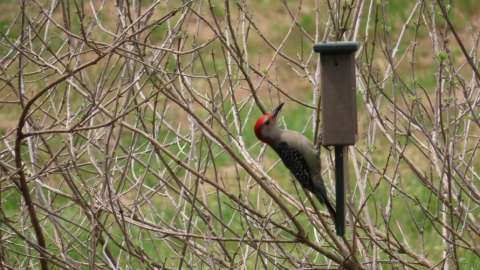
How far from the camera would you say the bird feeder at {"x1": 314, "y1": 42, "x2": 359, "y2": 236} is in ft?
14.5

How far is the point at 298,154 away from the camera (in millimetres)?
5734

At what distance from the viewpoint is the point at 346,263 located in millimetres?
4652

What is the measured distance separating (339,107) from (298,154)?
1251mm

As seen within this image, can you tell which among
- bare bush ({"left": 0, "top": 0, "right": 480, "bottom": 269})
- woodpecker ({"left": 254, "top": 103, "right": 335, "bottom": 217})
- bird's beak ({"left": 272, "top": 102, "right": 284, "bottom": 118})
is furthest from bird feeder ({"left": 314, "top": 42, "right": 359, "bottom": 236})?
woodpecker ({"left": 254, "top": 103, "right": 335, "bottom": 217})

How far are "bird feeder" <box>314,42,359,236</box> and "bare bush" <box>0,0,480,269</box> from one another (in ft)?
0.47

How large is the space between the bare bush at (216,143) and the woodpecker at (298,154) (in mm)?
162

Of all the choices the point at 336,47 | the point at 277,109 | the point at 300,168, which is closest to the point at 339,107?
the point at 336,47

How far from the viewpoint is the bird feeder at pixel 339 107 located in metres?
4.43

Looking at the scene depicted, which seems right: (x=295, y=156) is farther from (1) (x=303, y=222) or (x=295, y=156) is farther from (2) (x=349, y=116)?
(1) (x=303, y=222)

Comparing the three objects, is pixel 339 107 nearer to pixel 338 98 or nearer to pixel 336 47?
pixel 338 98

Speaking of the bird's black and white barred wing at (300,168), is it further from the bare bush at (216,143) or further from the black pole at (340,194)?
the black pole at (340,194)

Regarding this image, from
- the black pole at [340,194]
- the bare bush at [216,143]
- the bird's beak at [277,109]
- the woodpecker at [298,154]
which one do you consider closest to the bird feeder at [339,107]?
the black pole at [340,194]

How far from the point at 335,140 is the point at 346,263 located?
0.59m

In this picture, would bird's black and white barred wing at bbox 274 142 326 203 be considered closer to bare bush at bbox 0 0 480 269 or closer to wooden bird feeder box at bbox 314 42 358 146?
A: bare bush at bbox 0 0 480 269
